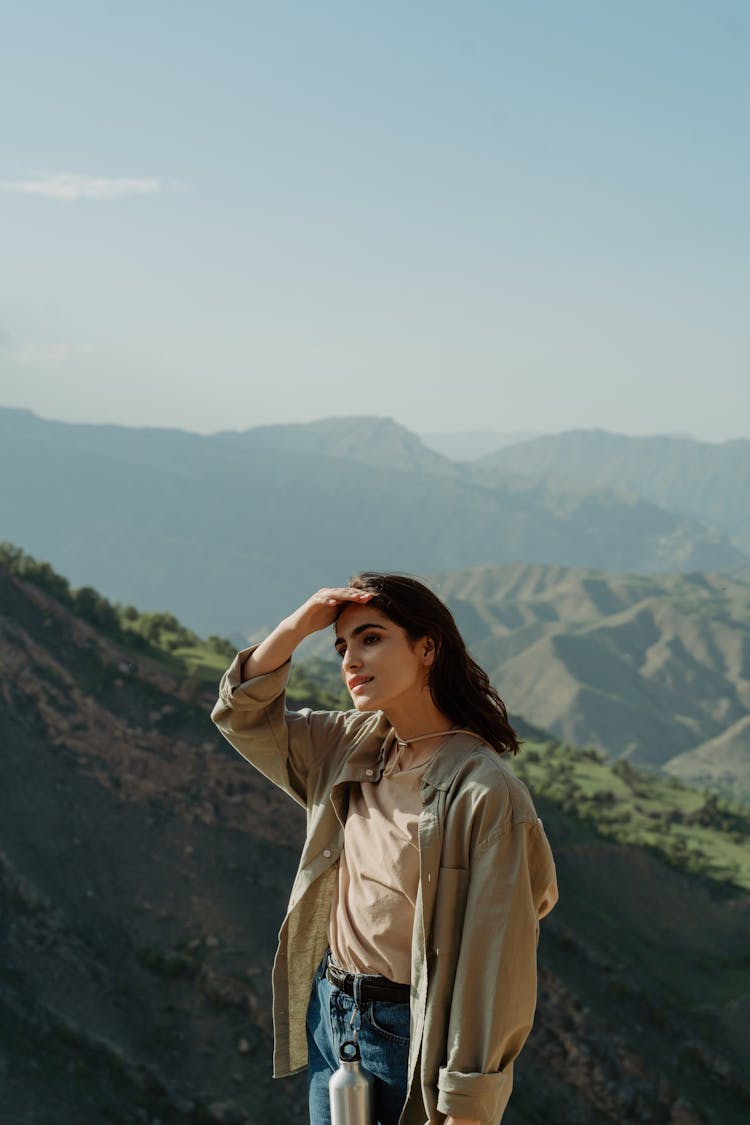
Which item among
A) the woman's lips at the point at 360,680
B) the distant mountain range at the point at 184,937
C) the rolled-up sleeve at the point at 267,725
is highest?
the woman's lips at the point at 360,680

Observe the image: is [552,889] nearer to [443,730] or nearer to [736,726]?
[443,730]

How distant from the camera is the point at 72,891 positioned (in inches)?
712

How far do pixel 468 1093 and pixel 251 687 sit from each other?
115 cm

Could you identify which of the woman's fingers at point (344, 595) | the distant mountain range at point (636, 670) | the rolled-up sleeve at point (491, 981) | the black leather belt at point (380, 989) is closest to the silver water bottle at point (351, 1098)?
the black leather belt at point (380, 989)

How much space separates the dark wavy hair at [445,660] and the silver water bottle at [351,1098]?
0.88 m

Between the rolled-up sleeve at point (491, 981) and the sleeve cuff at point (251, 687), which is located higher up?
the sleeve cuff at point (251, 687)

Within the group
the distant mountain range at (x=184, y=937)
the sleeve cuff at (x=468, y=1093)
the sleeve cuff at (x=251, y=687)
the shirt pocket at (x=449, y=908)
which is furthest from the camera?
the distant mountain range at (x=184, y=937)

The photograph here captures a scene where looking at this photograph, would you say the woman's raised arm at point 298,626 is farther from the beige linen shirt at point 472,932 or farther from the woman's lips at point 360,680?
the beige linen shirt at point 472,932

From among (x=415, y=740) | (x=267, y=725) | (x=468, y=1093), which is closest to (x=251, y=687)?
(x=267, y=725)

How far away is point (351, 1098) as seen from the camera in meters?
2.94

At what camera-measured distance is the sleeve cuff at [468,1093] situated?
268cm

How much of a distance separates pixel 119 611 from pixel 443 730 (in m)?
24.5

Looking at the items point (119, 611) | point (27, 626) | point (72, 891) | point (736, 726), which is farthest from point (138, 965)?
point (736, 726)

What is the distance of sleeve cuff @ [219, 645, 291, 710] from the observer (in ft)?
10.6
